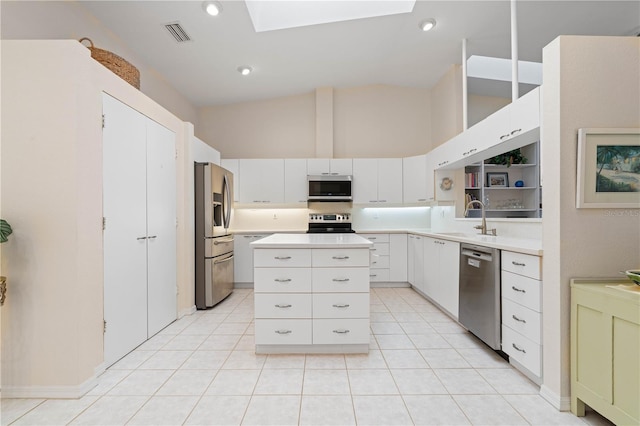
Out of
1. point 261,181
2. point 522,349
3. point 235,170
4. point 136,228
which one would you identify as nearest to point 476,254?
point 522,349

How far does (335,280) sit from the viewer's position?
251 centimetres

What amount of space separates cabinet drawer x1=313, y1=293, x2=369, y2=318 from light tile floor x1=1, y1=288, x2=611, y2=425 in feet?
1.11

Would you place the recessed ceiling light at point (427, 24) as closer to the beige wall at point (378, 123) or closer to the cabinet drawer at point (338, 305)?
the beige wall at point (378, 123)

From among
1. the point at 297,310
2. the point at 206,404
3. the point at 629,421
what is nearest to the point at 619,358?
the point at 629,421

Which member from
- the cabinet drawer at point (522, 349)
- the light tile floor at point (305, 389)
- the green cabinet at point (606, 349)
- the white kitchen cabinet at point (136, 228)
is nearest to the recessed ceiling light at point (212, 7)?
the white kitchen cabinet at point (136, 228)

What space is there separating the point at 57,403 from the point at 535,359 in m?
3.02

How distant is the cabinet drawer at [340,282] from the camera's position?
2.50m

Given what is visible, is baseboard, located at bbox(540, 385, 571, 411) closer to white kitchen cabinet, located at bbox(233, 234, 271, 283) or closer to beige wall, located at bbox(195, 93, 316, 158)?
white kitchen cabinet, located at bbox(233, 234, 271, 283)

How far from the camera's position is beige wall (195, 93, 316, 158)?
553 centimetres

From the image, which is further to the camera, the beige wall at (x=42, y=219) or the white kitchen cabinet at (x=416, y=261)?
the white kitchen cabinet at (x=416, y=261)

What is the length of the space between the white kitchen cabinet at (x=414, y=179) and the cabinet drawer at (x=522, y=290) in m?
2.85

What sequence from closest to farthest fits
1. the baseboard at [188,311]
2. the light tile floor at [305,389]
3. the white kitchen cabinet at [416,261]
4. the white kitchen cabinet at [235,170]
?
the light tile floor at [305,389], the baseboard at [188,311], the white kitchen cabinet at [416,261], the white kitchen cabinet at [235,170]

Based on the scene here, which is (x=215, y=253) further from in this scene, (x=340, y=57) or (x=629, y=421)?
(x=629, y=421)

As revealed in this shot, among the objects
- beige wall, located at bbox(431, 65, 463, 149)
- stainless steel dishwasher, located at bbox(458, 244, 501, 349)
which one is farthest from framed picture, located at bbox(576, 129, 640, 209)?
beige wall, located at bbox(431, 65, 463, 149)
